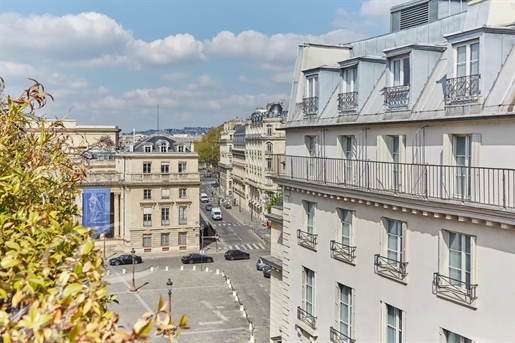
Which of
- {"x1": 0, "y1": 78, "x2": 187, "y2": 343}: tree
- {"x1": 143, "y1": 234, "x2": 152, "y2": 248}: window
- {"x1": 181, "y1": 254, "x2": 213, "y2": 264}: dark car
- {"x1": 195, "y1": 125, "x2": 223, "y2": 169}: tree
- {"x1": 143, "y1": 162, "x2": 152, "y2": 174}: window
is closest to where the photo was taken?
{"x1": 0, "y1": 78, "x2": 187, "y2": 343}: tree

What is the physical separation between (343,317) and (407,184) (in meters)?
5.57

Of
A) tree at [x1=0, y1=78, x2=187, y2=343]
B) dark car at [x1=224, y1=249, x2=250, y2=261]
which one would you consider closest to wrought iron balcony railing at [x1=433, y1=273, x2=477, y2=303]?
tree at [x1=0, y1=78, x2=187, y2=343]

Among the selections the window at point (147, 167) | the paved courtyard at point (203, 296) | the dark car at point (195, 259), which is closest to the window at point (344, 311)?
the paved courtyard at point (203, 296)

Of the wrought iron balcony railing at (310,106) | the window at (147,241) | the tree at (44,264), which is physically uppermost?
the wrought iron balcony railing at (310,106)

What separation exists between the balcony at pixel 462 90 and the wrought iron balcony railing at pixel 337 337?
8.30 m

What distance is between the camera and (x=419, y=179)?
14258mm

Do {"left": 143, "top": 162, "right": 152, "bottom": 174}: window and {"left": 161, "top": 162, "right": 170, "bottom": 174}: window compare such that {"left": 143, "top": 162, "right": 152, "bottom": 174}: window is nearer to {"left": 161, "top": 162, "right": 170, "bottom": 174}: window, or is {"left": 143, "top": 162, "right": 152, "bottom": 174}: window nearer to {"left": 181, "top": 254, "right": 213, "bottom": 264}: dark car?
{"left": 161, "top": 162, "right": 170, "bottom": 174}: window

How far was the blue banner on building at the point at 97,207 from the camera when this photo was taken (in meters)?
54.9

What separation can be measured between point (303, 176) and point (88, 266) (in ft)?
47.2

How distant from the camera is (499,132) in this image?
12.2 metres

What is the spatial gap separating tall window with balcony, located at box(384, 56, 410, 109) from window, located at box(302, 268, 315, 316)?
710 centimetres

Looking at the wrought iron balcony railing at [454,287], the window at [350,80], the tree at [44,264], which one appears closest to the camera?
the tree at [44,264]

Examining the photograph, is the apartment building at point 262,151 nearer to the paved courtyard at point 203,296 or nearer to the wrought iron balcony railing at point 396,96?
the paved courtyard at point 203,296

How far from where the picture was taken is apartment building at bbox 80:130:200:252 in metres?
56.4
